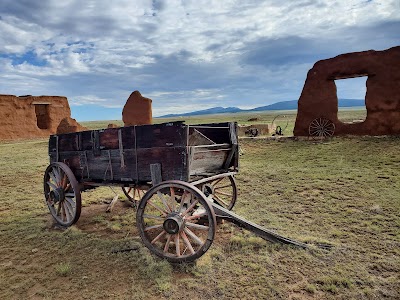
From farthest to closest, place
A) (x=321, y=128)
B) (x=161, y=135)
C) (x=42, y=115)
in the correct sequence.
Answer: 1. (x=42, y=115)
2. (x=321, y=128)
3. (x=161, y=135)

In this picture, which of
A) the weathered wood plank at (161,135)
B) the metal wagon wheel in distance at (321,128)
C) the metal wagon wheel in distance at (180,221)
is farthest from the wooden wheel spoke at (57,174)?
the metal wagon wheel in distance at (321,128)

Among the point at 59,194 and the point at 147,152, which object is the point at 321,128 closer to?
the point at 147,152

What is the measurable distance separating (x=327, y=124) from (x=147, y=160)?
12052 millimetres

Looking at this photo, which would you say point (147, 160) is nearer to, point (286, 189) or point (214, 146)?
point (214, 146)

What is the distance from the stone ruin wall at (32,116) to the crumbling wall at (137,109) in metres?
4.04

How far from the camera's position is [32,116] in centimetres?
2477

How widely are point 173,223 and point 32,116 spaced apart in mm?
25504

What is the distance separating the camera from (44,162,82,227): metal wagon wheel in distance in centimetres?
497

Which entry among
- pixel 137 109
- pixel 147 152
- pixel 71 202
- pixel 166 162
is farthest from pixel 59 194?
pixel 137 109

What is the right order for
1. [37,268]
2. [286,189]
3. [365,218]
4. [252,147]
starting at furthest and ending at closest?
[252,147]
[286,189]
[365,218]
[37,268]

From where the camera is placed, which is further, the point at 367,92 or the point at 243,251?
the point at 367,92

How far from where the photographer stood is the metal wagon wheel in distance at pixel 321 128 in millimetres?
13852

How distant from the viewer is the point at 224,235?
472 centimetres

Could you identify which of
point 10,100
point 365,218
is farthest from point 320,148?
point 10,100
